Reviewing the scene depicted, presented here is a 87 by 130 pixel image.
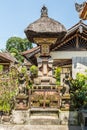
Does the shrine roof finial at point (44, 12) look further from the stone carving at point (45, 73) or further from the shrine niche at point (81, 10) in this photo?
the shrine niche at point (81, 10)

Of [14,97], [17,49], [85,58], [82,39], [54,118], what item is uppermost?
[17,49]

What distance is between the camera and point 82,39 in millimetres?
18953

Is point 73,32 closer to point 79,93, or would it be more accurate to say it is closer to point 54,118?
point 79,93

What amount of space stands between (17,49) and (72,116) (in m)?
47.5

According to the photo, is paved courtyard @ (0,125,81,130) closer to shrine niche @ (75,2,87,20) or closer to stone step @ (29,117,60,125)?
stone step @ (29,117,60,125)

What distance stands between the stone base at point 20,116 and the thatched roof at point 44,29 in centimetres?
350

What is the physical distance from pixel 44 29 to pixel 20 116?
13.1 ft

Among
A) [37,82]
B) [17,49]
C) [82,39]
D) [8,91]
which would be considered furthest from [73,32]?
[17,49]

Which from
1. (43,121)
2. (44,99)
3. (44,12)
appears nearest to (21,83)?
(44,99)

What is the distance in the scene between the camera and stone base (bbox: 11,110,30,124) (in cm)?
1005

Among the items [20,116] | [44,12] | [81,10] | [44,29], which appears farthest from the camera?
[44,12]

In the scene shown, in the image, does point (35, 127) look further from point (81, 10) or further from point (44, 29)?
point (44, 29)

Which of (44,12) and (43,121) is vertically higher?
(44,12)

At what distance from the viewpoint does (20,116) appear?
1014cm
